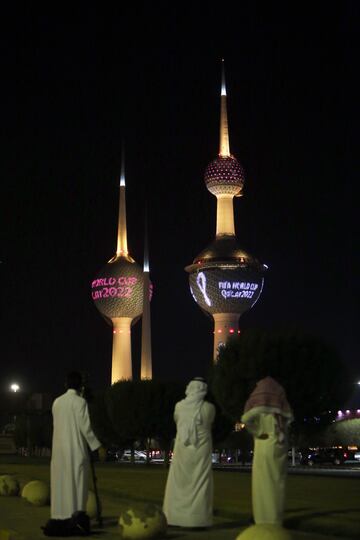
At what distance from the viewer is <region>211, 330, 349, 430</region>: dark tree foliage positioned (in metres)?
58.0

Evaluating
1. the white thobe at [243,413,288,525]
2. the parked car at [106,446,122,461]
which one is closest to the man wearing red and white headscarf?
the white thobe at [243,413,288,525]

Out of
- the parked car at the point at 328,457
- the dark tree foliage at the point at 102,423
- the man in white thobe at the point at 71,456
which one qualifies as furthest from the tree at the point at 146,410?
the man in white thobe at the point at 71,456

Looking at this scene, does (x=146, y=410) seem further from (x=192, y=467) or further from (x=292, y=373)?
(x=192, y=467)

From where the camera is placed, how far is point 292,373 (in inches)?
2309

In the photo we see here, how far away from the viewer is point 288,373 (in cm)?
5884

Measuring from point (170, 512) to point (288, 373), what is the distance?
1748 inches

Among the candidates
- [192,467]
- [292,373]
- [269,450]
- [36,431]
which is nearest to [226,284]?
[36,431]

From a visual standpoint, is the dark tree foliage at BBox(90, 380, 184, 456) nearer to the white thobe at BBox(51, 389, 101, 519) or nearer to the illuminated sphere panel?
the white thobe at BBox(51, 389, 101, 519)

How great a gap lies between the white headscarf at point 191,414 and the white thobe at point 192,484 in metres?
0.07

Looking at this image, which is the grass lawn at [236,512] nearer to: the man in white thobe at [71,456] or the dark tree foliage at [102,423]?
the man in white thobe at [71,456]

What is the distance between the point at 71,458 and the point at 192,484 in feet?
6.23

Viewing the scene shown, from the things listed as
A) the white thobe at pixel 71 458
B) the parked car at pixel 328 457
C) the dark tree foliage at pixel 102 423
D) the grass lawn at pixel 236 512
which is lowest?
the grass lawn at pixel 236 512

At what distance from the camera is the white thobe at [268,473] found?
532 inches

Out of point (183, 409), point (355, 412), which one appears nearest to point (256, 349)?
point (183, 409)
